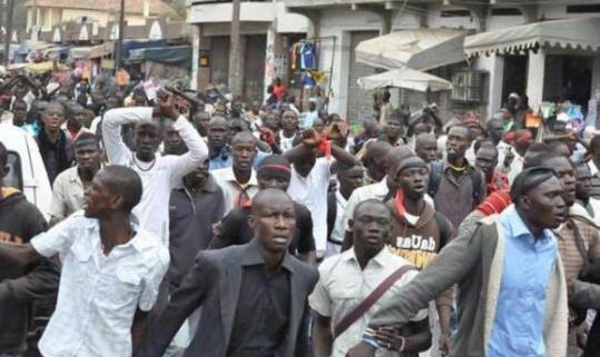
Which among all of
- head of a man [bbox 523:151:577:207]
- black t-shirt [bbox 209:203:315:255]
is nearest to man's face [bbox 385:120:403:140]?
black t-shirt [bbox 209:203:315:255]

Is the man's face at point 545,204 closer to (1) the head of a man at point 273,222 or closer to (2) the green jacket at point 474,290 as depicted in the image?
(2) the green jacket at point 474,290

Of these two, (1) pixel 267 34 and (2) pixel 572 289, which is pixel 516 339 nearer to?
(2) pixel 572 289

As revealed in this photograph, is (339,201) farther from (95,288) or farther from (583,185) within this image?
(95,288)

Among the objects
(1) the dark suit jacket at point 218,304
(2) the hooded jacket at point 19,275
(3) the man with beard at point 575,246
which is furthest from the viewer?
(3) the man with beard at point 575,246

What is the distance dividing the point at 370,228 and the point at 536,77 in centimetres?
1757

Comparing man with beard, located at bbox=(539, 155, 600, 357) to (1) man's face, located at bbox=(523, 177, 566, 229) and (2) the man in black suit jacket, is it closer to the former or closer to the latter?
(1) man's face, located at bbox=(523, 177, 566, 229)

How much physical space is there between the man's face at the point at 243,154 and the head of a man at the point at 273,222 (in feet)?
9.46

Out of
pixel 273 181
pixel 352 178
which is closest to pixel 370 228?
pixel 273 181

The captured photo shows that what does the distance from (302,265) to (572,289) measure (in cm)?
122

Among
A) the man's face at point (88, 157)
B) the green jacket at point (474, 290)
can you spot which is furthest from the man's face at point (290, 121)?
the green jacket at point (474, 290)

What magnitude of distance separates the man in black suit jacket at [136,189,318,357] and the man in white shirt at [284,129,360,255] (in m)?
3.24

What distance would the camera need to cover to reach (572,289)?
5297 mm

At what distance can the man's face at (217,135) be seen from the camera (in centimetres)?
970

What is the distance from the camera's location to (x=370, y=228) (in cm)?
553
